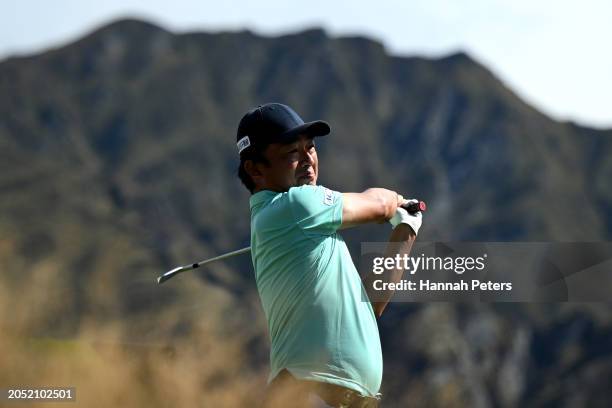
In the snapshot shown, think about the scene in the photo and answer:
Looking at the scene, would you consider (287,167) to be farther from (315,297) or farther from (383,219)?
(315,297)

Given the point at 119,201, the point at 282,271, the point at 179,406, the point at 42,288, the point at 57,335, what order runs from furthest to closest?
the point at 119,201
the point at 57,335
the point at 42,288
the point at 282,271
the point at 179,406

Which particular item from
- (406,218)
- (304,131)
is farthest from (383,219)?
(304,131)

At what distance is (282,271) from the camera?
468 cm

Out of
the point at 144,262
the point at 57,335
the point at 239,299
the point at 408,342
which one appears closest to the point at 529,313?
the point at 408,342

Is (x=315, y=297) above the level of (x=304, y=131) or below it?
below

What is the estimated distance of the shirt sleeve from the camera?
4586 millimetres

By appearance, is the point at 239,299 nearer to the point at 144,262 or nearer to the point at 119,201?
the point at 144,262

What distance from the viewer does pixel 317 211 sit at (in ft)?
15.0

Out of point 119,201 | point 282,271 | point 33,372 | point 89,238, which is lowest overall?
point 33,372

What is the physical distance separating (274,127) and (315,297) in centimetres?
75

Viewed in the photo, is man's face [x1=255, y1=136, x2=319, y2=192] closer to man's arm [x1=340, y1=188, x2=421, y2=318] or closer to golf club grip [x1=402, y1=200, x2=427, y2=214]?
man's arm [x1=340, y1=188, x2=421, y2=318]

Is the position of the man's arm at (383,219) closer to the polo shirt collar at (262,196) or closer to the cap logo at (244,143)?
the polo shirt collar at (262,196)

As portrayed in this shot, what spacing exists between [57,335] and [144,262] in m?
167

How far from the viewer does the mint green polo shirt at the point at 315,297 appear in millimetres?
4488
